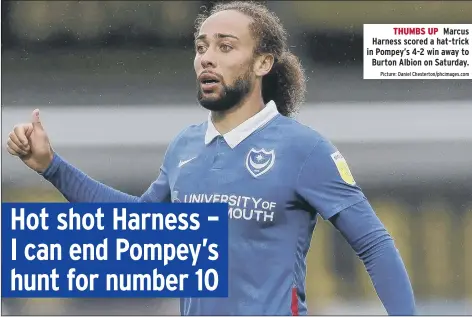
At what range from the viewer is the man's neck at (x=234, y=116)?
9.64 feet

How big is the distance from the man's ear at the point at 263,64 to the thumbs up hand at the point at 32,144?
0.70m

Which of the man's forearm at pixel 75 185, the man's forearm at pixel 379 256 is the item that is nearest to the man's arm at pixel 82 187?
the man's forearm at pixel 75 185

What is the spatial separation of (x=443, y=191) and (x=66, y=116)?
5.78 ft

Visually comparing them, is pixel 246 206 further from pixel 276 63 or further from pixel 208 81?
pixel 276 63

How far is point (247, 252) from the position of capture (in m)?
2.76

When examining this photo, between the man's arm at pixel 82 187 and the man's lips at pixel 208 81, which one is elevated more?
the man's lips at pixel 208 81

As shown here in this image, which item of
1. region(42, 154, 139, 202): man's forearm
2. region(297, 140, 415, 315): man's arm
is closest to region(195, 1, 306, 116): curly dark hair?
region(297, 140, 415, 315): man's arm

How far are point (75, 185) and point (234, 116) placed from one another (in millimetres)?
565

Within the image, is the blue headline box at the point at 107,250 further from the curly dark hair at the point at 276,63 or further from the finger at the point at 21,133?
the curly dark hair at the point at 276,63

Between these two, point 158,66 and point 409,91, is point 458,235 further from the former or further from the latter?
point 158,66

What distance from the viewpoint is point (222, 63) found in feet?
9.64

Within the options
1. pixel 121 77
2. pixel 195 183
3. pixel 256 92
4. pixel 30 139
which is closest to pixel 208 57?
pixel 256 92
